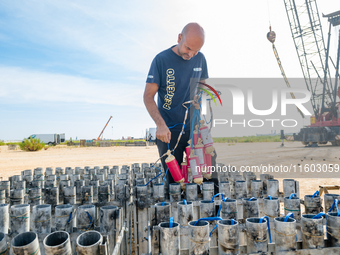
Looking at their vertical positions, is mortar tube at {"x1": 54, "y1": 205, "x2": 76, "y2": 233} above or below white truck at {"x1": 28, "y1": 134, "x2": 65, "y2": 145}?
below

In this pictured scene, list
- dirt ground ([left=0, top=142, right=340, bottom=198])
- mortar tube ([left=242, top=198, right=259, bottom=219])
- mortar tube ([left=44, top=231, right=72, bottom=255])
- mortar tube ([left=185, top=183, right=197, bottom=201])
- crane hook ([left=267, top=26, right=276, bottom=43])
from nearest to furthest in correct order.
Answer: mortar tube ([left=44, top=231, right=72, bottom=255])
mortar tube ([left=242, top=198, right=259, bottom=219])
mortar tube ([left=185, top=183, right=197, bottom=201])
dirt ground ([left=0, top=142, right=340, bottom=198])
crane hook ([left=267, top=26, right=276, bottom=43])

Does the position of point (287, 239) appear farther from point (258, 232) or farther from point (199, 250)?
point (199, 250)

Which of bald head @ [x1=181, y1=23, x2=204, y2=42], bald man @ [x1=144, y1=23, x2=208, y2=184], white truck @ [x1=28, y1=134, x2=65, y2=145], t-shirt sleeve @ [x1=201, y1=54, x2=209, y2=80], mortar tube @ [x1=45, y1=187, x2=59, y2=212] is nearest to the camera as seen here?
mortar tube @ [x1=45, y1=187, x2=59, y2=212]

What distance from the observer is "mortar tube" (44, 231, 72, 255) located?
1.45m

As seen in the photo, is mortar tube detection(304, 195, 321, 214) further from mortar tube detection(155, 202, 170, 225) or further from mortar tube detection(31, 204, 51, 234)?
mortar tube detection(31, 204, 51, 234)

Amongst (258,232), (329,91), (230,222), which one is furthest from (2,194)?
(329,91)

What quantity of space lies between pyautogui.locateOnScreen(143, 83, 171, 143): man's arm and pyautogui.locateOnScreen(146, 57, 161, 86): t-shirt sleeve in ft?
0.21

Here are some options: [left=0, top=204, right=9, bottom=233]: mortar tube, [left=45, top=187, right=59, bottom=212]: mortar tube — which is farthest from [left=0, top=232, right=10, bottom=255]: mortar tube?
[left=45, top=187, right=59, bottom=212]: mortar tube

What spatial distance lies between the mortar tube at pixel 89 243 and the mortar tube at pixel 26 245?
248 mm

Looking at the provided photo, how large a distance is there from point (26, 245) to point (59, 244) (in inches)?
7.5

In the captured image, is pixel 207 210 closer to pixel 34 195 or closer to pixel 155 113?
pixel 155 113

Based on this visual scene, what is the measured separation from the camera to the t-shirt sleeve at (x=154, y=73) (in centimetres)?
391

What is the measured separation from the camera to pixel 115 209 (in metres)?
2.13

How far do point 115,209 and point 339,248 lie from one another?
5.79 ft
